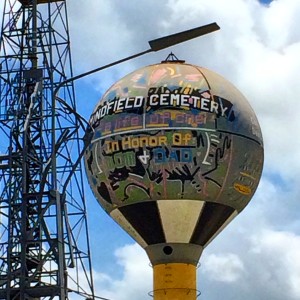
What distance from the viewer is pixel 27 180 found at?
4034cm

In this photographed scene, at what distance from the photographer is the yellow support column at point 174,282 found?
156 feet

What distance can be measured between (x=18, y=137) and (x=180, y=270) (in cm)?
1137

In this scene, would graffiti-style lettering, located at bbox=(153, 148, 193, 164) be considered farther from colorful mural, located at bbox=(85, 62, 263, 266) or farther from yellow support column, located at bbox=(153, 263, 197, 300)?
yellow support column, located at bbox=(153, 263, 197, 300)

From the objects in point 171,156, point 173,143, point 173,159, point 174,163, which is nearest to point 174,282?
point 174,163

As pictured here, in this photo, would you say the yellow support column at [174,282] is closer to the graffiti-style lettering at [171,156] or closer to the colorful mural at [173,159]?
the colorful mural at [173,159]

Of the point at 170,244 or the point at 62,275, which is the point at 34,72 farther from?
the point at 170,244

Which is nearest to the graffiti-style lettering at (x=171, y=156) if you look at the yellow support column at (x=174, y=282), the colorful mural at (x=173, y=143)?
the colorful mural at (x=173, y=143)

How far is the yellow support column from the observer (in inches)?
1868

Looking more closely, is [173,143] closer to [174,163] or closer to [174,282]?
Result: [174,163]

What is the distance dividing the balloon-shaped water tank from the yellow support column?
4cm

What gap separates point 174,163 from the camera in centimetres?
4591

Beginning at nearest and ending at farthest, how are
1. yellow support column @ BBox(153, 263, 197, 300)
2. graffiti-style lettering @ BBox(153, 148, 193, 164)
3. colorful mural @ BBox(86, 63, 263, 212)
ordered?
graffiti-style lettering @ BBox(153, 148, 193, 164) → colorful mural @ BBox(86, 63, 263, 212) → yellow support column @ BBox(153, 263, 197, 300)

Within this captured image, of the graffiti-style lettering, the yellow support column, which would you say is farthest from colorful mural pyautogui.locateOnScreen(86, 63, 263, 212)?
the yellow support column

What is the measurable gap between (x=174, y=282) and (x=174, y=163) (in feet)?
18.3
